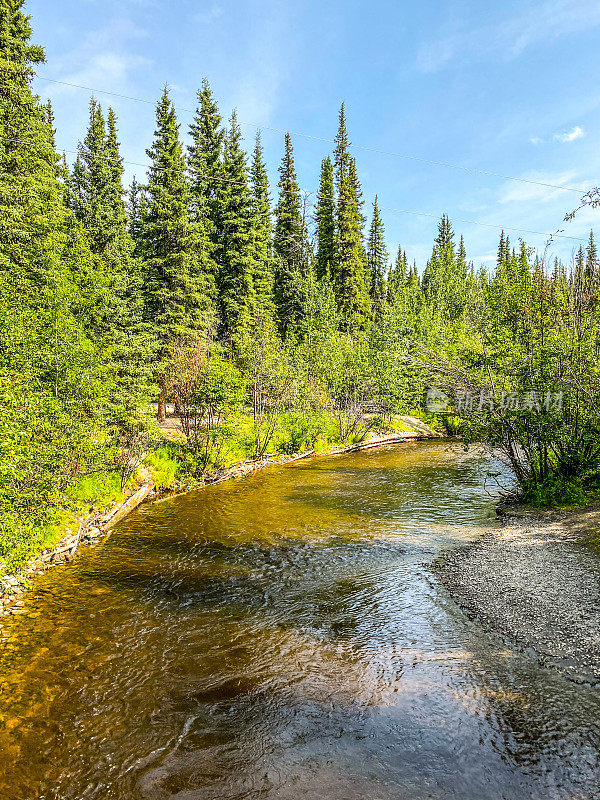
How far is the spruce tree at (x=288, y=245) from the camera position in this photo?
38906 millimetres

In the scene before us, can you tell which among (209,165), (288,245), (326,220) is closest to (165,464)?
(209,165)

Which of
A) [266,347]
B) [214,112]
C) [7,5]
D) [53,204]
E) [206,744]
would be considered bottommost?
[206,744]

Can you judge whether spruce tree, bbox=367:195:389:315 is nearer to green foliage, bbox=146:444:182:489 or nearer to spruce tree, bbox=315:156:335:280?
spruce tree, bbox=315:156:335:280

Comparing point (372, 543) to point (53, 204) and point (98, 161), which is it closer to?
point (53, 204)

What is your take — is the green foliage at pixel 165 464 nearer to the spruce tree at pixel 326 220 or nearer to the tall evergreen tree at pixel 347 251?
the tall evergreen tree at pixel 347 251

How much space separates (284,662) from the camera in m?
6.76

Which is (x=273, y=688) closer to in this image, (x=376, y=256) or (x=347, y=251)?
(x=347, y=251)

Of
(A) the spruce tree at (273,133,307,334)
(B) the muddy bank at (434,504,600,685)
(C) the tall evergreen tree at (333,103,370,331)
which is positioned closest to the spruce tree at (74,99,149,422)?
(B) the muddy bank at (434,504,600,685)

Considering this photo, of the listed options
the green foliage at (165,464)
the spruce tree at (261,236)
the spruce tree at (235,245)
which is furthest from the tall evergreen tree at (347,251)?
the green foliage at (165,464)

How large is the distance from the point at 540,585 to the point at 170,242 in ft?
73.7

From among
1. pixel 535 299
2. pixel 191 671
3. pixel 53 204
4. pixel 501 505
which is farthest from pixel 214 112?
pixel 191 671

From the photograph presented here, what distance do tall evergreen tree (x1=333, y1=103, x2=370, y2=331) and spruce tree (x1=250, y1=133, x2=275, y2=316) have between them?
20.7 feet

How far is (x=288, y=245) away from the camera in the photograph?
40812 millimetres

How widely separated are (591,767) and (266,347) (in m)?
17.8
